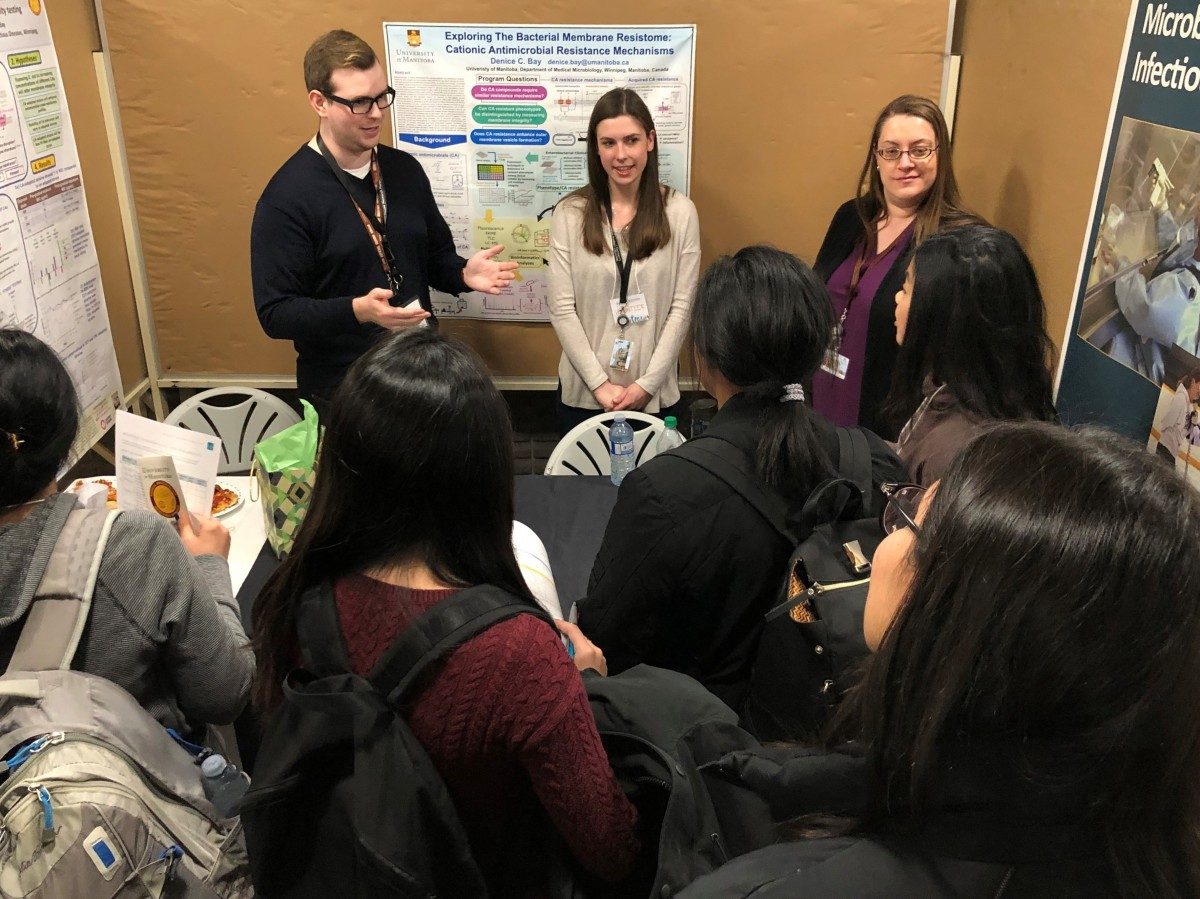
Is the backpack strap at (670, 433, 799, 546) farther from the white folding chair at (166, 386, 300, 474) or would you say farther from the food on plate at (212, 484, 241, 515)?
the white folding chair at (166, 386, 300, 474)

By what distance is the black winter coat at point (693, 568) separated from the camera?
4.62 ft

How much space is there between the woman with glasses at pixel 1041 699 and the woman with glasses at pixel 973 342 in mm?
876

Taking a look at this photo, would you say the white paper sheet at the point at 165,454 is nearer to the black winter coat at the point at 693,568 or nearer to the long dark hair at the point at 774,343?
the black winter coat at the point at 693,568

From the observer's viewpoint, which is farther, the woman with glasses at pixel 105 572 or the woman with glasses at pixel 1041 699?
the woman with glasses at pixel 105 572

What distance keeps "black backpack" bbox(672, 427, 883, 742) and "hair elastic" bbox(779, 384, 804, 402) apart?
0.34 ft

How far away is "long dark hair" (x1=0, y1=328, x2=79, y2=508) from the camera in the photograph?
1187 mm

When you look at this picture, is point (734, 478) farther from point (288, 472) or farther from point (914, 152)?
point (914, 152)

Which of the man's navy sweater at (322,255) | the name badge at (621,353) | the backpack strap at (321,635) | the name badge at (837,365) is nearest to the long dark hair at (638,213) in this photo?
the name badge at (621,353)

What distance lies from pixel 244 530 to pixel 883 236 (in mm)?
1935

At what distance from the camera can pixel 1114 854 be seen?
692 mm

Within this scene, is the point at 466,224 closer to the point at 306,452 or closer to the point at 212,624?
the point at 306,452

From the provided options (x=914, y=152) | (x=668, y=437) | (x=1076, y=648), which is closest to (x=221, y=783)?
(x=1076, y=648)

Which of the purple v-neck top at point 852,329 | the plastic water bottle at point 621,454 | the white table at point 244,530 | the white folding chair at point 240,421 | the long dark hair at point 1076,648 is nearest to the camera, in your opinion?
the long dark hair at point 1076,648

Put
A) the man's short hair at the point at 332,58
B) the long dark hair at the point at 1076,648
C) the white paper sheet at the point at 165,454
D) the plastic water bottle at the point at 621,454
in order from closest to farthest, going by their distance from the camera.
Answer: the long dark hair at the point at 1076,648
the white paper sheet at the point at 165,454
the plastic water bottle at the point at 621,454
the man's short hair at the point at 332,58
